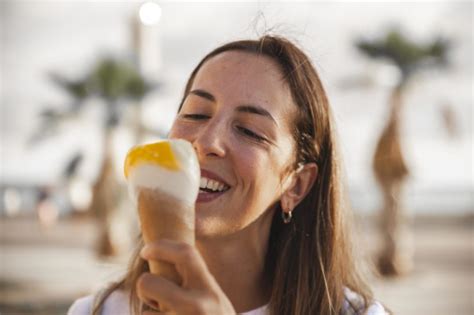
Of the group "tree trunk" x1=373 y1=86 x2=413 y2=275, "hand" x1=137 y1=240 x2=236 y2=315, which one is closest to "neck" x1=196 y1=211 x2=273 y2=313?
"hand" x1=137 y1=240 x2=236 y2=315

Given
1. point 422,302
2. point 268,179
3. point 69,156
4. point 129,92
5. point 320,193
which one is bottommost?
point 422,302

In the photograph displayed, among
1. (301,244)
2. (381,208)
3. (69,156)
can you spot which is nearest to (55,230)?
(69,156)

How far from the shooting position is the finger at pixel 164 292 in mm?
1481

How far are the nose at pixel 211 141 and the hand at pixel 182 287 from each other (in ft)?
1.87

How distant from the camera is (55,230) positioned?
30.5m

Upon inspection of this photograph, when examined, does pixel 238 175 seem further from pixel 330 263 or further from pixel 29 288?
pixel 29 288

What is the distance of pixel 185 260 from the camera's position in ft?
4.94

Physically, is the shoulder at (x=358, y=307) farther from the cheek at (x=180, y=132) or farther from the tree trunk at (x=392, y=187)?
the tree trunk at (x=392, y=187)

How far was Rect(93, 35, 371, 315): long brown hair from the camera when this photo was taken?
8.39ft

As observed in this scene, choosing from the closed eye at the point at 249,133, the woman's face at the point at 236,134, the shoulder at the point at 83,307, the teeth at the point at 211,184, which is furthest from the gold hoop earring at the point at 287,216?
the shoulder at the point at 83,307

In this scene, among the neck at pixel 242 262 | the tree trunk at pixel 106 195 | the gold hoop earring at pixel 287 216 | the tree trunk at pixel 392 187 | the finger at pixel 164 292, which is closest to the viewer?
the finger at pixel 164 292

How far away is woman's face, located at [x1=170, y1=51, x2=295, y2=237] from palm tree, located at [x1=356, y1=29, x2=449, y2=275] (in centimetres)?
1455

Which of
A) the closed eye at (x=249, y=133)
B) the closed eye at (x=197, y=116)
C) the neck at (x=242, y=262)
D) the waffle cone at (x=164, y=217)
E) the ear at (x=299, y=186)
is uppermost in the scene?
the closed eye at (x=197, y=116)

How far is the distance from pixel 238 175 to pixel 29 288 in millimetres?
15102
